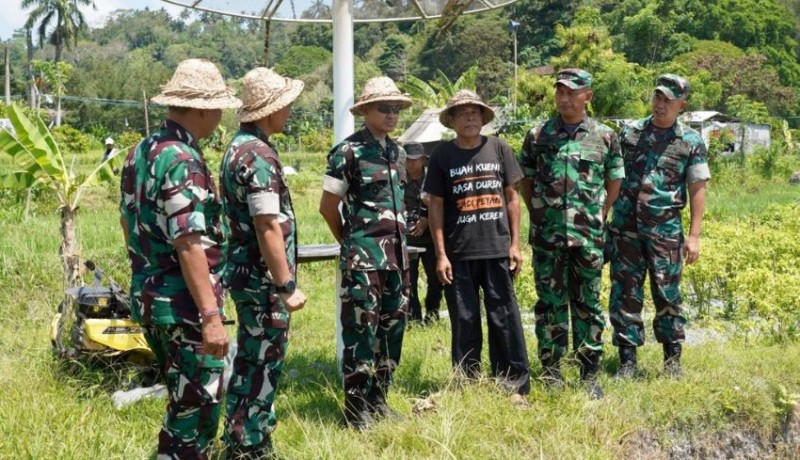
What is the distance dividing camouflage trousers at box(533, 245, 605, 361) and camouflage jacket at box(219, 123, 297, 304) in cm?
168

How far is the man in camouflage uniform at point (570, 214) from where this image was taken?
171 inches

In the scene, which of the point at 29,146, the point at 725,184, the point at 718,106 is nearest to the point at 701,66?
the point at 718,106

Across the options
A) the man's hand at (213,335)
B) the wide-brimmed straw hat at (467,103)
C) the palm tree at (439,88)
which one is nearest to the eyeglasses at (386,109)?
the wide-brimmed straw hat at (467,103)

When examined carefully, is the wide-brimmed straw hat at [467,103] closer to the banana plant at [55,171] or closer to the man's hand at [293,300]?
the man's hand at [293,300]

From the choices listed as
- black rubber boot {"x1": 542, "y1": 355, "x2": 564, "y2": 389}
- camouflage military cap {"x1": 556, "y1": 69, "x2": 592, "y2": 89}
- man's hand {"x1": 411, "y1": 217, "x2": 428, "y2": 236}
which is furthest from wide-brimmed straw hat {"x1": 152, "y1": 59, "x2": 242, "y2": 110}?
man's hand {"x1": 411, "y1": 217, "x2": 428, "y2": 236}

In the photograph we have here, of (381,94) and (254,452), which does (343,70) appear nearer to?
(381,94)

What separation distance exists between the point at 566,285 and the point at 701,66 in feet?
126

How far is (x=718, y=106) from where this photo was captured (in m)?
40.8

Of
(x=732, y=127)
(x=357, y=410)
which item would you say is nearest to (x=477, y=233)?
(x=357, y=410)

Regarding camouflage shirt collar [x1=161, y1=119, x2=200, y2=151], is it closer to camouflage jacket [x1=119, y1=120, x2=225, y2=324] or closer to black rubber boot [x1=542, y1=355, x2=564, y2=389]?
camouflage jacket [x1=119, y1=120, x2=225, y2=324]

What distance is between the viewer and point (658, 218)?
468cm

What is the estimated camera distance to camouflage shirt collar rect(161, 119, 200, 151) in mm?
2926

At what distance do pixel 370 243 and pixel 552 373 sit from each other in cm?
147

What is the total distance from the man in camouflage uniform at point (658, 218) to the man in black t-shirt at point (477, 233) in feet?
2.92
